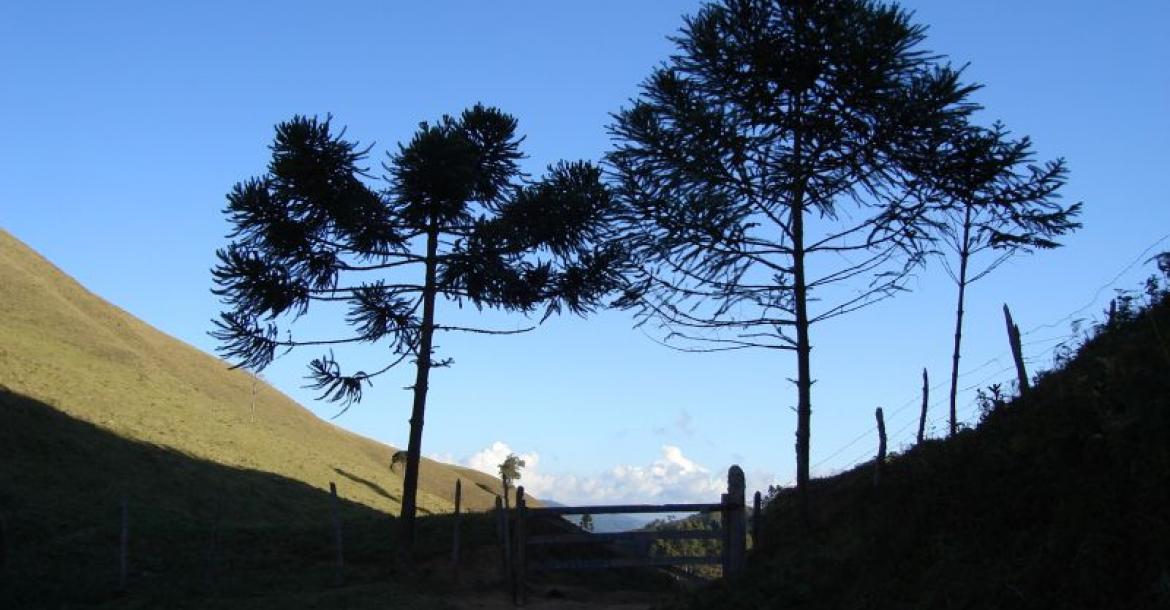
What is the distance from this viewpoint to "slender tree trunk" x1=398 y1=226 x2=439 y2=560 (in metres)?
20.2

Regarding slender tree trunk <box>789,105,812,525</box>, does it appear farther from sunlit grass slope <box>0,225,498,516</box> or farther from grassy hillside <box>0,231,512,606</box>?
→ sunlit grass slope <box>0,225,498,516</box>

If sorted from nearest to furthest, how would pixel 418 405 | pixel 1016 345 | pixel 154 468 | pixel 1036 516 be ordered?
pixel 1036 516 < pixel 1016 345 < pixel 418 405 < pixel 154 468

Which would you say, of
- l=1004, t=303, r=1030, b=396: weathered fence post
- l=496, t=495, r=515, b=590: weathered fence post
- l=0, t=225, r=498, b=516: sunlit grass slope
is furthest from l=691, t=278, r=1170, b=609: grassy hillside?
l=0, t=225, r=498, b=516: sunlit grass slope

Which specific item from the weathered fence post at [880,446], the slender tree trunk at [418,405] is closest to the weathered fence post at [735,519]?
the weathered fence post at [880,446]

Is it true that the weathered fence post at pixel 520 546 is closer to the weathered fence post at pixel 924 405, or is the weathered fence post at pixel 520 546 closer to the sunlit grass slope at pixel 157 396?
the weathered fence post at pixel 924 405

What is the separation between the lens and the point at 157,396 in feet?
220

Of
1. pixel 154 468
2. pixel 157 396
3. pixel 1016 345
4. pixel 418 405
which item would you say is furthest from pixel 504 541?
pixel 157 396

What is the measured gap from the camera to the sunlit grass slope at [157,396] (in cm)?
5472

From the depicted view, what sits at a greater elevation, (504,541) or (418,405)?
(418,405)

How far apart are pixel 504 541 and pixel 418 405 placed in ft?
14.0

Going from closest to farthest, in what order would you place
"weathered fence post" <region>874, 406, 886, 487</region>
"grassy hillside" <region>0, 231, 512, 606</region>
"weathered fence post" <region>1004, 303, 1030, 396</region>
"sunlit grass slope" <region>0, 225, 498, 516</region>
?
"weathered fence post" <region>1004, 303, 1030, 396</region>, "weathered fence post" <region>874, 406, 886, 487</region>, "grassy hillside" <region>0, 231, 512, 606</region>, "sunlit grass slope" <region>0, 225, 498, 516</region>

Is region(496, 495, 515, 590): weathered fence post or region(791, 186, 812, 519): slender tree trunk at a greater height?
region(791, 186, 812, 519): slender tree trunk

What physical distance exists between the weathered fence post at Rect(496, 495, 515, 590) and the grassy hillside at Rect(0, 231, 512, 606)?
10.0 ft

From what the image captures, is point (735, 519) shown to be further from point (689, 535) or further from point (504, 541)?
point (504, 541)
